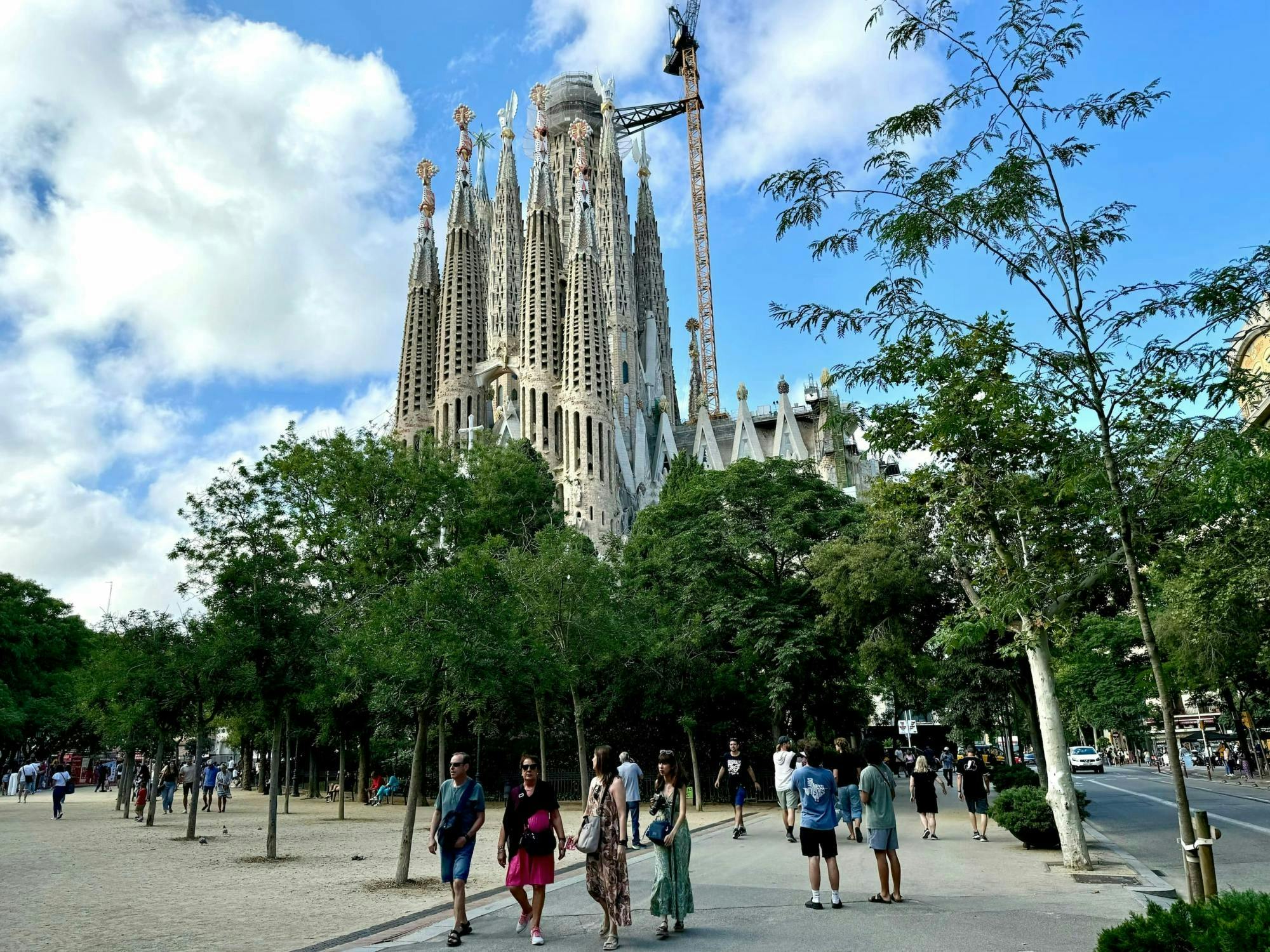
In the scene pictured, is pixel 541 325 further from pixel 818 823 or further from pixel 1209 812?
pixel 818 823

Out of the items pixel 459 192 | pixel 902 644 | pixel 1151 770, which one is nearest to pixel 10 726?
pixel 902 644

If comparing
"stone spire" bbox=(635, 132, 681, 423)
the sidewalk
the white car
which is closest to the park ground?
the sidewalk

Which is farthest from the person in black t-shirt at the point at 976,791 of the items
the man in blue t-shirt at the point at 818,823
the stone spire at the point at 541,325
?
the stone spire at the point at 541,325

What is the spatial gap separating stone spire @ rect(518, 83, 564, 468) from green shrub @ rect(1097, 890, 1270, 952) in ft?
202

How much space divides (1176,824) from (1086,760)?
109 feet

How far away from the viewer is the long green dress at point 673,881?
7191mm

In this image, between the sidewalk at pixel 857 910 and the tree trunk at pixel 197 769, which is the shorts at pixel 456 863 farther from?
the tree trunk at pixel 197 769

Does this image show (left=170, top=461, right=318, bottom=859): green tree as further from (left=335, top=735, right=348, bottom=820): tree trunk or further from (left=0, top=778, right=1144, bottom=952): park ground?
(left=335, top=735, right=348, bottom=820): tree trunk

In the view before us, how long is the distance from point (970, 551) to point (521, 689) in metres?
12.6

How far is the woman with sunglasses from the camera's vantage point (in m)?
6.95

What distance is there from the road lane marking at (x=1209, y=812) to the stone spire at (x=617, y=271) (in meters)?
47.5

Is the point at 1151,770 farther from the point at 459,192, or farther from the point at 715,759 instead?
the point at 459,192

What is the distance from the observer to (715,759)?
25016 millimetres

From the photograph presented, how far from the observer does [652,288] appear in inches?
3733
